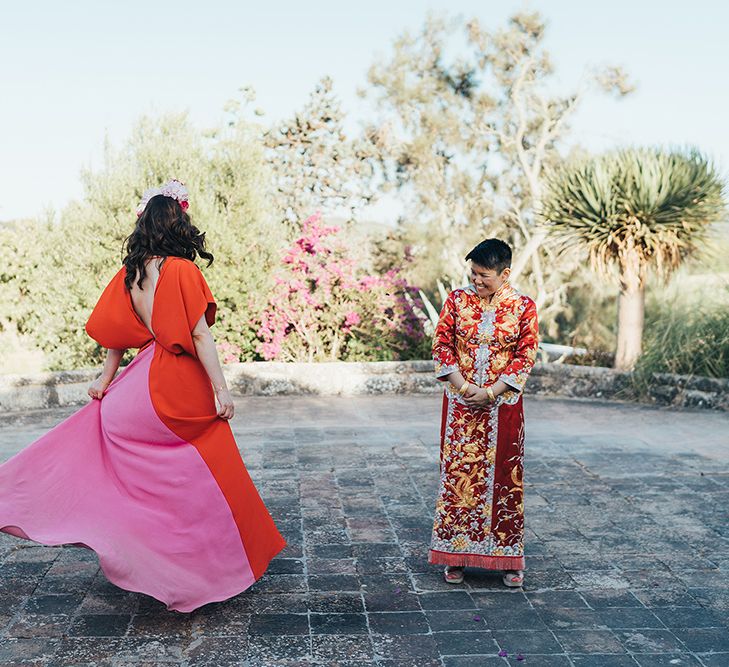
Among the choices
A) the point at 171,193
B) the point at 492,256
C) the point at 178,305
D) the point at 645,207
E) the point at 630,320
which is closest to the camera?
the point at 178,305

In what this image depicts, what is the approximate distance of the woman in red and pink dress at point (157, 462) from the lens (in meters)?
3.49

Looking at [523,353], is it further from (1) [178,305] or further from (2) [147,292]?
(2) [147,292]

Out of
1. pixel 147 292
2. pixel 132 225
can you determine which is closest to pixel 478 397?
pixel 147 292

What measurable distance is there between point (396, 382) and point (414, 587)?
5.53 meters

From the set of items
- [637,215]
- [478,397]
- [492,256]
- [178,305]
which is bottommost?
[478,397]

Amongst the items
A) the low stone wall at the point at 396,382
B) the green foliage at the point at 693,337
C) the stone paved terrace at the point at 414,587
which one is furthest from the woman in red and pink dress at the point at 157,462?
the green foliage at the point at 693,337

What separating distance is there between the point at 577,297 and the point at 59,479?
16785mm

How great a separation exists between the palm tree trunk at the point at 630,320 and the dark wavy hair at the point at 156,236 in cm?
692

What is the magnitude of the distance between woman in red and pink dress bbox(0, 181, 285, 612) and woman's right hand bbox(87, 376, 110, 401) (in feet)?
0.19

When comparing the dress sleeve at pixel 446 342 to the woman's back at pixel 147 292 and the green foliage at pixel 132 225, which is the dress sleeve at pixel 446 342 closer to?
the woman's back at pixel 147 292

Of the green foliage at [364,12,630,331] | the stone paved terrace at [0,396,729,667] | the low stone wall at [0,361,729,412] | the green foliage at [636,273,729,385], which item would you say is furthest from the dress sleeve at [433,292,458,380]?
the green foliage at [364,12,630,331]

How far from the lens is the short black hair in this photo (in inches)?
149

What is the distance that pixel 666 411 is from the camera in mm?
8492

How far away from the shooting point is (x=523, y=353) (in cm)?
383
